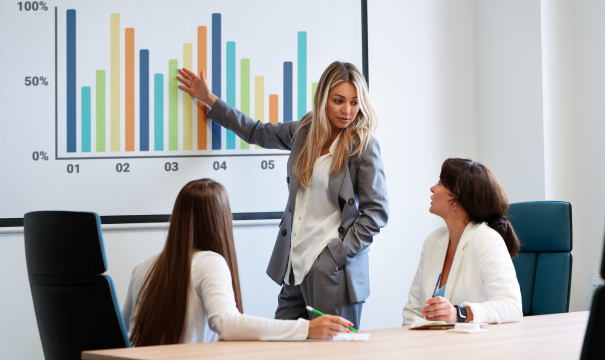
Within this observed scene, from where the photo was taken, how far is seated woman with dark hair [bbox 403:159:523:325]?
1.76 meters

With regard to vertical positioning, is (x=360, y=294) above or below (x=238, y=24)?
below

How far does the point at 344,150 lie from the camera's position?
2332 millimetres

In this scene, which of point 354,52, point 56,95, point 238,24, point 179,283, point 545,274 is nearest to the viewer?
point 179,283

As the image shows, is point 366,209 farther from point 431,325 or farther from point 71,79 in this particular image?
point 71,79

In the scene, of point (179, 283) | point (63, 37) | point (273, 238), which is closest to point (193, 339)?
point (179, 283)

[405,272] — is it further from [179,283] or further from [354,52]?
[179,283]

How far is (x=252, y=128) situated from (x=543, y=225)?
4.40 feet

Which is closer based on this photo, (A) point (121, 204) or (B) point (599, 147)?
(A) point (121, 204)

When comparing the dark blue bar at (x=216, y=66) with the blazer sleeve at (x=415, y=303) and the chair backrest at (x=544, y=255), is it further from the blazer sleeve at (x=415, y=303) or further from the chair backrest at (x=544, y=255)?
the chair backrest at (x=544, y=255)

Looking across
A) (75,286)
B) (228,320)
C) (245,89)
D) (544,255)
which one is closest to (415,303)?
(544,255)

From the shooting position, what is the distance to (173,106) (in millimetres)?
2676

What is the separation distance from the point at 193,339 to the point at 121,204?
1.23m

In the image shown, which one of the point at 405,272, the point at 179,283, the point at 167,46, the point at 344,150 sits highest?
the point at 167,46

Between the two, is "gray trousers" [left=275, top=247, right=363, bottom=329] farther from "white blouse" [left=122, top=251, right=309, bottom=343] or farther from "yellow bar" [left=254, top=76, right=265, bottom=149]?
"yellow bar" [left=254, top=76, right=265, bottom=149]
